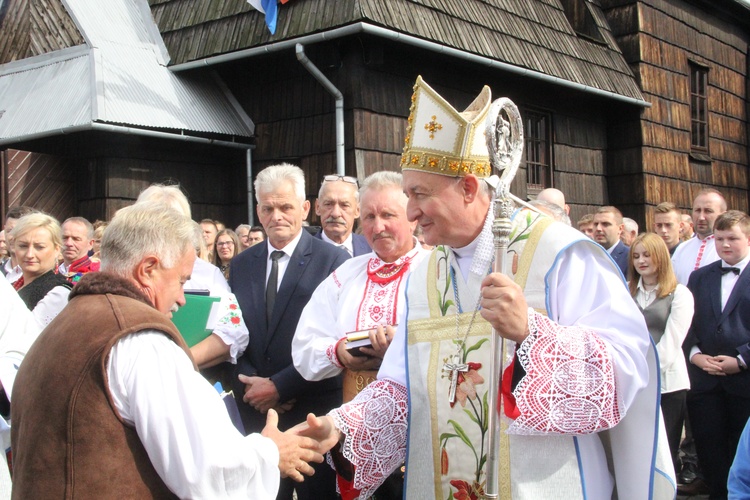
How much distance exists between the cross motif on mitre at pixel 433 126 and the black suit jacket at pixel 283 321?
1.74 m

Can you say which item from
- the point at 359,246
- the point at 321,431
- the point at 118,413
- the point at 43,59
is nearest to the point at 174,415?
the point at 118,413

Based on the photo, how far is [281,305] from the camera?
4141 millimetres

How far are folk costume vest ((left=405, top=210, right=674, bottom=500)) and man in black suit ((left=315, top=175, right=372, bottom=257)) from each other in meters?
1.79

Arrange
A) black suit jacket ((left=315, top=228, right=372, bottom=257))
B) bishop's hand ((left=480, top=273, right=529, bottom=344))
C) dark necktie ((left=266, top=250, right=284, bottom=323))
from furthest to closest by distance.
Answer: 1. black suit jacket ((left=315, top=228, right=372, bottom=257))
2. dark necktie ((left=266, top=250, right=284, bottom=323))
3. bishop's hand ((left=480, top=273, right=529, bottom=344))

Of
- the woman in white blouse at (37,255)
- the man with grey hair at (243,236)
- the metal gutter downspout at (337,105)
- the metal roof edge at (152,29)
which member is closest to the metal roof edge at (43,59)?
the metal roof edge at (152,29)

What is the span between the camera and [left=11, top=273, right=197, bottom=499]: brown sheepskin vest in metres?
2.03

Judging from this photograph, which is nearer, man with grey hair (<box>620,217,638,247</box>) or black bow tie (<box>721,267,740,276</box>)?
black bow tie (<box>721,267,740,276</box>)

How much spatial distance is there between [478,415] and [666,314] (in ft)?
10.9

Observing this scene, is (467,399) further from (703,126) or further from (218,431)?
(703,126)

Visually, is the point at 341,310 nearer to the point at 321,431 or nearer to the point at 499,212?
the point at 321,431

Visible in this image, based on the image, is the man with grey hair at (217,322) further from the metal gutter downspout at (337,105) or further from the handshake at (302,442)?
the metal gutter downspout at (337,105)

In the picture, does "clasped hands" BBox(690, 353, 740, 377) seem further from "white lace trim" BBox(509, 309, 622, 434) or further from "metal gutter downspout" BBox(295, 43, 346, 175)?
"metal gutter downspout" BBox(295, 43, 346, 175)

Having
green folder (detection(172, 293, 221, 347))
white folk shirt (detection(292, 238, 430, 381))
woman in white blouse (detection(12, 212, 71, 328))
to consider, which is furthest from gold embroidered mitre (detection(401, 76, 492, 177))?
woman in white blouse (detection(12, 212, 71, 328))

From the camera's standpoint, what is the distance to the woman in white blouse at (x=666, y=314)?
539 cm
